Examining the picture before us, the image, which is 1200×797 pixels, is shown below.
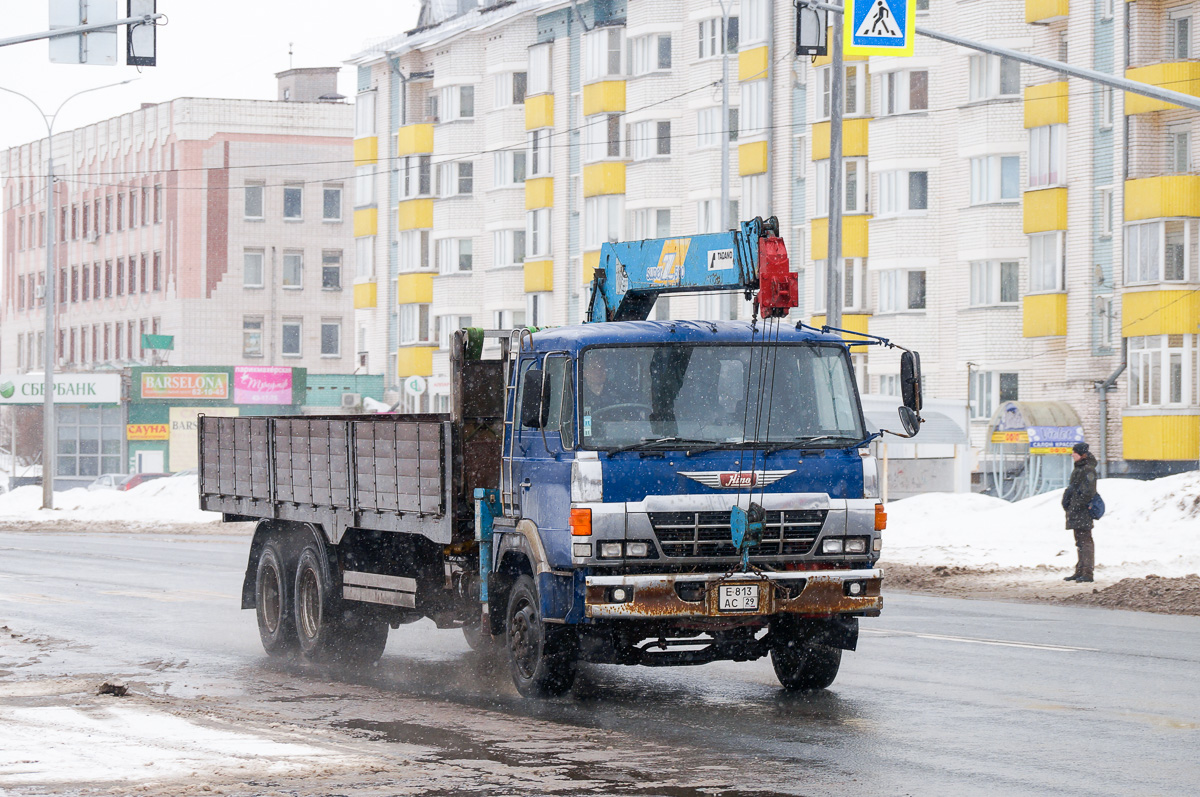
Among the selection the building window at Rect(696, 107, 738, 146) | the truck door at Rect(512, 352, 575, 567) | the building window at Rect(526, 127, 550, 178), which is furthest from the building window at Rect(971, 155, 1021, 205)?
the truck door at Rect(512, 352, 575, 567)

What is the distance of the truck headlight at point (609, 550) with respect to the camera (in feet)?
37.1

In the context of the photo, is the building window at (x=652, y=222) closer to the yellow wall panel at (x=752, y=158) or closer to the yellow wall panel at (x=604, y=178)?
the yellow wall panel at (x=604, y=178)

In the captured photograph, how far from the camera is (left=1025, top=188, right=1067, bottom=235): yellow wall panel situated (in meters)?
45.3

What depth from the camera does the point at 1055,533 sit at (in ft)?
96.2

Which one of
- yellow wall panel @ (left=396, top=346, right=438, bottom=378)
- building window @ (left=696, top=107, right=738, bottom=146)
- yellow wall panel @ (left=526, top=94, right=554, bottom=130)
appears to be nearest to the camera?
building window @ (left=696, top=107, right=738, bottom=146)

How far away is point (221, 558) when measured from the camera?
30219 millimetres

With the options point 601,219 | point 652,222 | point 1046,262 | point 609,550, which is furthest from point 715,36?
point 609,550

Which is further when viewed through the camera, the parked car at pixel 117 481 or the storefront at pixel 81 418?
the storefront at pixel 81 418

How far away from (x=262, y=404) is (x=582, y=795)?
67096 millimetres

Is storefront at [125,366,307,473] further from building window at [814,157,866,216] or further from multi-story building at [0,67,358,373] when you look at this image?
building window at [814,157,866,216]

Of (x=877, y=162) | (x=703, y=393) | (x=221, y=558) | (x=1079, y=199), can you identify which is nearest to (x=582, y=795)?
(x=703, y=393)

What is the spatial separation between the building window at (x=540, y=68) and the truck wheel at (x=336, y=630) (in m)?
48.7

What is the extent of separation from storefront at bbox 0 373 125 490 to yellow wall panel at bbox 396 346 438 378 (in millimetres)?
12618

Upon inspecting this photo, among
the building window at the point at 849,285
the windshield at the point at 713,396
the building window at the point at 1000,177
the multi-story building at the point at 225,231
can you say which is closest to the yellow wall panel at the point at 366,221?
the multi-story building at the point at 225,231
